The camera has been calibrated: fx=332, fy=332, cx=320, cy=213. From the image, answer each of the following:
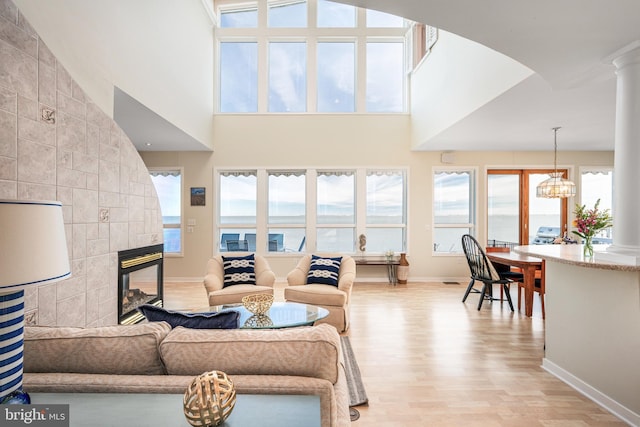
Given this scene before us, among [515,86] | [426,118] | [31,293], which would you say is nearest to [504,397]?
[515,86]

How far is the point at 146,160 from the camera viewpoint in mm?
6496

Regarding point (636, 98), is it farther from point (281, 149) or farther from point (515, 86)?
point (281, 149)

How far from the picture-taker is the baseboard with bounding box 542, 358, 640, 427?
84.3 inches

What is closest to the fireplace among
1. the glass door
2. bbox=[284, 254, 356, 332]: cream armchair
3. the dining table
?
bbox=[284, 254, 356, 332]: cream armchair

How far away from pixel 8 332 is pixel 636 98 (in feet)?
11.9

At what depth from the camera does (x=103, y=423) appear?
3.48ft

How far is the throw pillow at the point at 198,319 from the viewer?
1.62 m

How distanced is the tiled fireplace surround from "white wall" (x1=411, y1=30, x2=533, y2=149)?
12.3 ft

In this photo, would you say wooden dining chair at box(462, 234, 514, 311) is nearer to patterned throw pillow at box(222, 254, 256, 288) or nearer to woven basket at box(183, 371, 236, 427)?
patterned throw pillow at box(222, 254, 256, 288)

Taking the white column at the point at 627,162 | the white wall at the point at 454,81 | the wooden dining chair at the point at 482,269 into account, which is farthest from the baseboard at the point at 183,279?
the white column at the point at 627,162

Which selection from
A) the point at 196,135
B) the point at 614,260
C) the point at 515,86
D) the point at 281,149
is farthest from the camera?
the point at 281,149

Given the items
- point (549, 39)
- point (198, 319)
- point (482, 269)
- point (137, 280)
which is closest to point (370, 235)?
point (482, 269)

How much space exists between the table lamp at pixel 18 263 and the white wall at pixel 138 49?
1874 mm

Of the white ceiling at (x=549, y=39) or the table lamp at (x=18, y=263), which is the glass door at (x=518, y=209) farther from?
the table lamp at (x=18, y=263)
